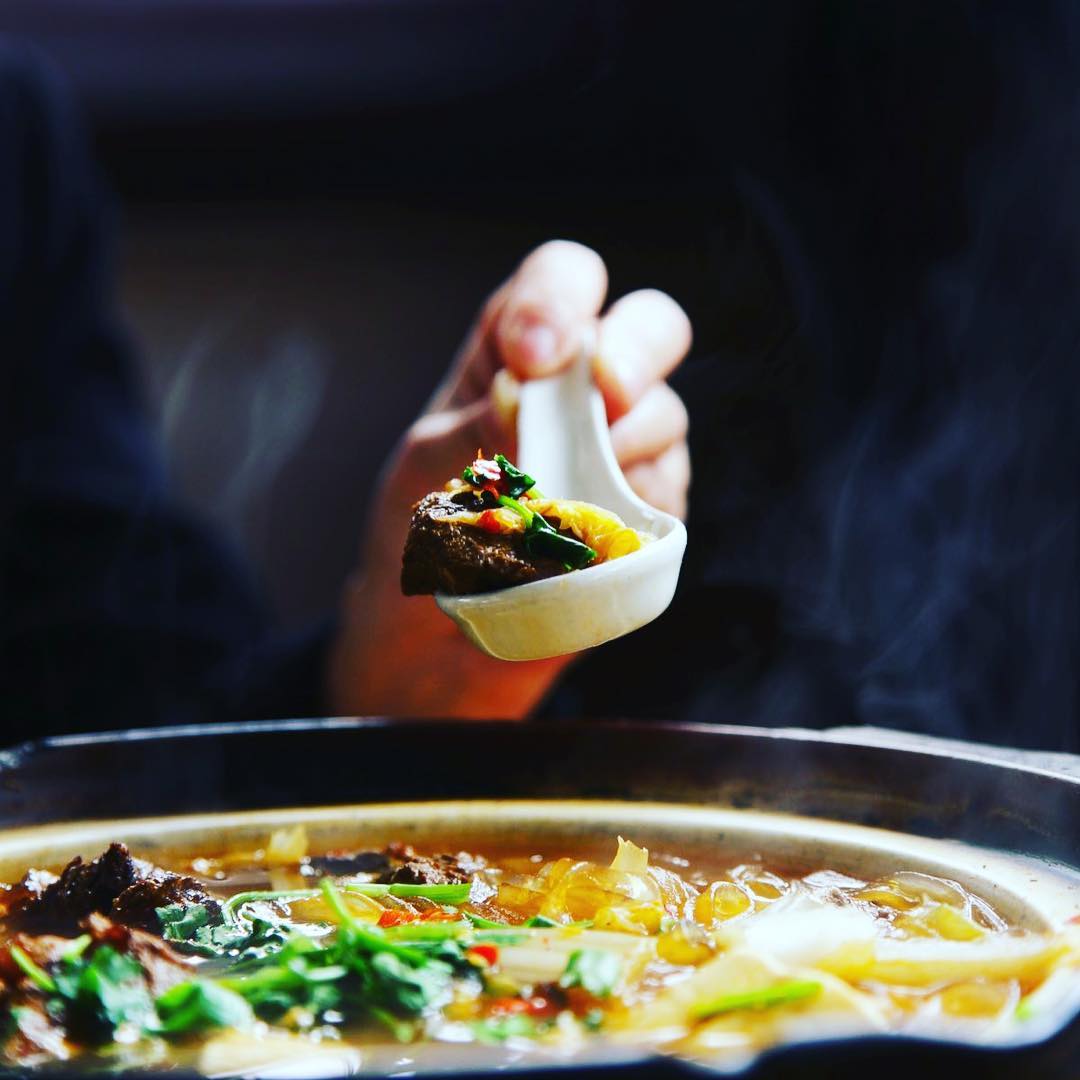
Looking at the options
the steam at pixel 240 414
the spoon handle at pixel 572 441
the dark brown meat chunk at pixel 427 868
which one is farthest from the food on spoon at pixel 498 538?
the steam at pixel 240 414

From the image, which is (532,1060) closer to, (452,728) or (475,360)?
(452,728)

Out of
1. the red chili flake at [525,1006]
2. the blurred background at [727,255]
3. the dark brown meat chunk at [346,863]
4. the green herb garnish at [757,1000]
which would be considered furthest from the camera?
the blurred background at [727,255]

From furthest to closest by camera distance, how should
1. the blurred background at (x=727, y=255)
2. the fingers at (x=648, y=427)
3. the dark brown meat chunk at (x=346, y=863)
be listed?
the blurred background at (x=727, y=255)
the fingers at (x=648, y=427)
the dark brown meat chunk at (x=346, y=863)

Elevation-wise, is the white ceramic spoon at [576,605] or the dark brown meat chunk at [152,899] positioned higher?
the white ceramic spoon at [576,605]

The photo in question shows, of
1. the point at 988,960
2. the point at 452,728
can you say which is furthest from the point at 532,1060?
the point at 452,728

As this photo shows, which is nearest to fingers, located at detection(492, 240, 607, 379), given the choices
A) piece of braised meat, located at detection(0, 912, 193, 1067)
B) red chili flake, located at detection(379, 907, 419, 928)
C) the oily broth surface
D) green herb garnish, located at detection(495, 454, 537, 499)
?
green herb garnish, located at detection(495, 454, 537, 499)

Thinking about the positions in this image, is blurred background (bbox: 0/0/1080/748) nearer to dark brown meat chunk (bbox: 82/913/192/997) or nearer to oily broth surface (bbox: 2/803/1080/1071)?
oily broth surface (bbox: 2/803/1080/1071)

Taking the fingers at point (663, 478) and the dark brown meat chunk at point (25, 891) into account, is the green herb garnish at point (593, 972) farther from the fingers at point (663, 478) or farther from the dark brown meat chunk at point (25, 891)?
the fingers at point (663, 478)
